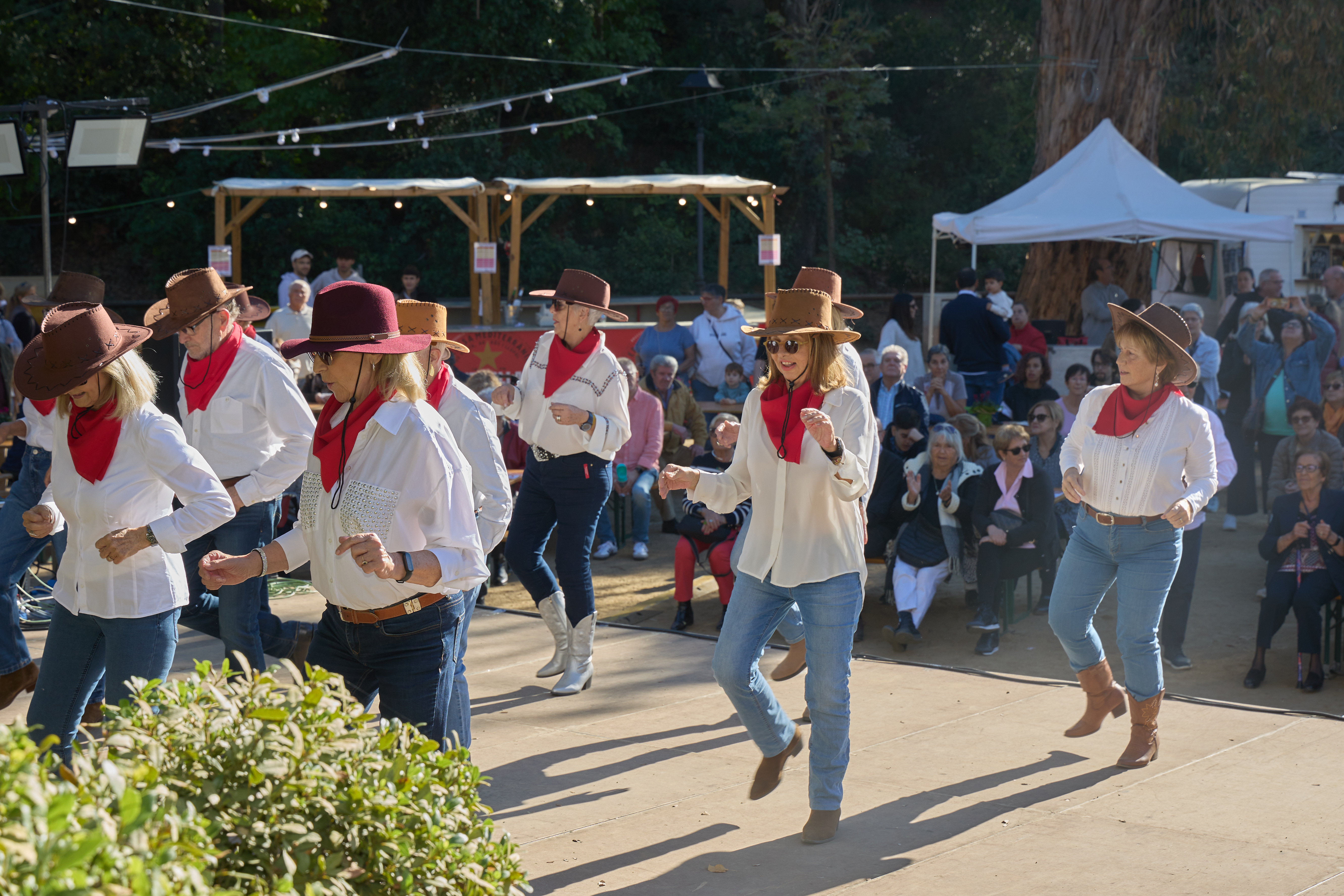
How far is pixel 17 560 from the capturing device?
5570mm

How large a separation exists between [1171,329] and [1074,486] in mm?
687

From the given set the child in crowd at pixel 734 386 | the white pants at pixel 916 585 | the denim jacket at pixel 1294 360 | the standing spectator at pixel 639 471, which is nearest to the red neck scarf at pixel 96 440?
the white pants at pixel 916 585

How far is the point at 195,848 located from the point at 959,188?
32.9 metres

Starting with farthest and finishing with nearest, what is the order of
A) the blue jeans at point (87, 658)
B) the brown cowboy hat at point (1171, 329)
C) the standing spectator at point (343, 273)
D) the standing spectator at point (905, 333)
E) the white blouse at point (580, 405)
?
the standing spectator at point (343, 273) < the standing spectator at point (905, 333) < the white blouse at point (580, 405) < the brown cowboy hat at point (1171, 329) < the blue jeans at point (87, 658)

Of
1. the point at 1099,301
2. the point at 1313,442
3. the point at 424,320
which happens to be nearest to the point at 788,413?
the point at 424,320

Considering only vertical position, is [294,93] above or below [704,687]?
above

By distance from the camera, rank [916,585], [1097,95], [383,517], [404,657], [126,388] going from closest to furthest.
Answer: [383,517] → [404,657] → [126,388] → [916,585] → [1097,95]

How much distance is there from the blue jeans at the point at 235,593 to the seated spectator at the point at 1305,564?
5139 millimetres

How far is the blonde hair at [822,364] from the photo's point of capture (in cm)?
430

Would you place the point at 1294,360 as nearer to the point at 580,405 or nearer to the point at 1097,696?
the point at 1097,696

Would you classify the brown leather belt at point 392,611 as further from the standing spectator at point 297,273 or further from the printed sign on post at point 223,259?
the printed sign on post at point 223,259

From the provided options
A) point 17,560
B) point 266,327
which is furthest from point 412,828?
point 266,327

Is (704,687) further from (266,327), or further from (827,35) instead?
(827,35)

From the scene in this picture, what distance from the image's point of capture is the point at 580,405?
5.84 metres
